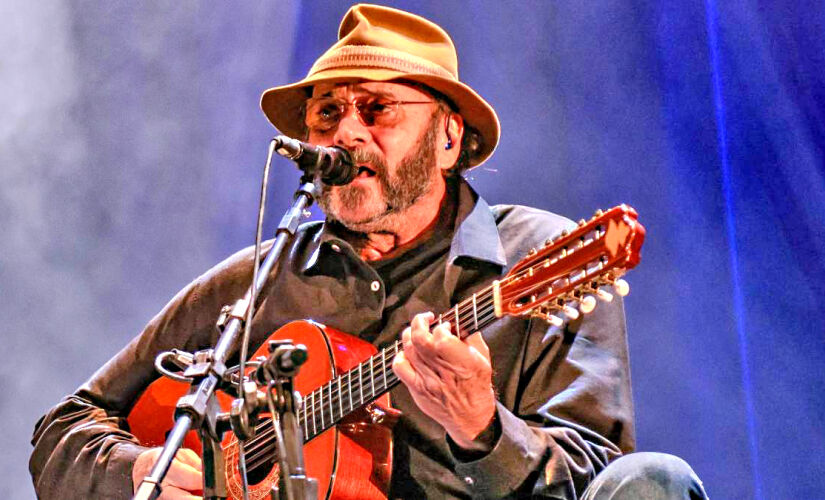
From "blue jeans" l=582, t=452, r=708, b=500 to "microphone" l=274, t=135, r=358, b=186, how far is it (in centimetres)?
A: 107

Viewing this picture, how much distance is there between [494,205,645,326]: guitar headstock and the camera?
6.82 ft

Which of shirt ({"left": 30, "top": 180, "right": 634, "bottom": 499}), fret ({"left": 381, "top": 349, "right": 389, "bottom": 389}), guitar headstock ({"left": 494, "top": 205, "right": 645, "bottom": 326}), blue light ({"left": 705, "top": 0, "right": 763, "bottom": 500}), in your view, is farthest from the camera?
blue light ({"left": 705, "top": 0, "right": 763, "bottom": 500})

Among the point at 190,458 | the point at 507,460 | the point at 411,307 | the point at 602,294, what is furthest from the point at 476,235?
the point at 190,458

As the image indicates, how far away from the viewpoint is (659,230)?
4.05 metres

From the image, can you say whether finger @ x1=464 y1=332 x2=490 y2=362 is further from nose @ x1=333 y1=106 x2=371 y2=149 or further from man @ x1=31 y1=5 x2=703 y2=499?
nose @ x1=333 y1=106 x2=371 y2=149

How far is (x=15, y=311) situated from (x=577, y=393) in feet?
9.86

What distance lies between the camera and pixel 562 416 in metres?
2.71

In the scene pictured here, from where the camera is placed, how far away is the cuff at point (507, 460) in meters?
2.44

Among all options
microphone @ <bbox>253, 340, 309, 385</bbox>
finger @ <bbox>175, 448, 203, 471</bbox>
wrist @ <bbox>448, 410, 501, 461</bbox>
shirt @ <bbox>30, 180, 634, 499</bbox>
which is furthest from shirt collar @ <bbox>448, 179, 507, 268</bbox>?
microphone @ <bbox>253, 340, 309, 385</bbox>

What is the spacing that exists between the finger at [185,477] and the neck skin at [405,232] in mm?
901

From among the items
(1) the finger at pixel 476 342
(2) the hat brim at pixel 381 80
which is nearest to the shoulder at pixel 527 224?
(2) the hat brim at pixel 381 80

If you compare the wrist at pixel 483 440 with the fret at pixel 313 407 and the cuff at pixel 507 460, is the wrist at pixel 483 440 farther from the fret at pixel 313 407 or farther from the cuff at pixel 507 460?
the fret at pixel 313 407

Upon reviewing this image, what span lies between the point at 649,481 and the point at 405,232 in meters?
1.44

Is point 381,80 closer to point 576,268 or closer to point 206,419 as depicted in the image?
point 576,268
